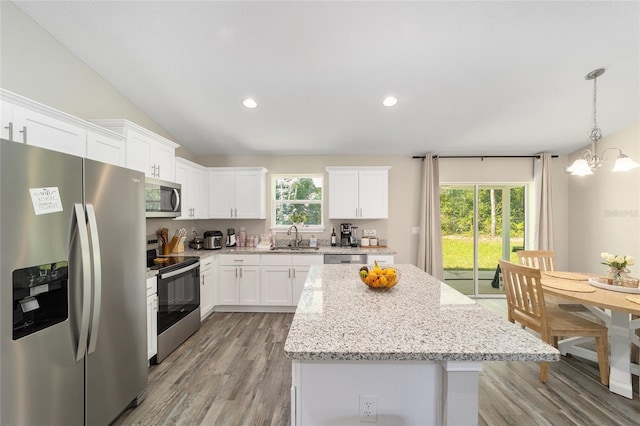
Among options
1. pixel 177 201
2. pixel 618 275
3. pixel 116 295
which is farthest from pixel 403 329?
pixel 177 201

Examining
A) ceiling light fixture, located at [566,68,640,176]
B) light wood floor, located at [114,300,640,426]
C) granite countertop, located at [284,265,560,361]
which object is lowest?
light wood floor, located at [114,300,640,426]

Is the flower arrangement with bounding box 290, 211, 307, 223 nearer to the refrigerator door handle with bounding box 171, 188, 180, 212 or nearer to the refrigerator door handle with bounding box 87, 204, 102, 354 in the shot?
the refrigerator door handle with bounding box 171, 188, 180, 212

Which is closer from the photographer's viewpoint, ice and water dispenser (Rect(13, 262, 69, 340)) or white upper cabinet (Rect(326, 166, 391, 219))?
ice and water dispenser (Rect(13, 262, 69, 340))

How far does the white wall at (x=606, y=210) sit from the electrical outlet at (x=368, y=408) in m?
4.54

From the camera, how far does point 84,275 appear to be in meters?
1.39

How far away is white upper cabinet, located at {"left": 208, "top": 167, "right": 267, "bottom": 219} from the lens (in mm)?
4055

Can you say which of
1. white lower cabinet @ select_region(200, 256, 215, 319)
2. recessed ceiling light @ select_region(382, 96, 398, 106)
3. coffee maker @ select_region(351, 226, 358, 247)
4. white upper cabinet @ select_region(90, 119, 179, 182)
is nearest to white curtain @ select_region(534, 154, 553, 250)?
coffee maker @ select_region(351, 226, 358, 247)

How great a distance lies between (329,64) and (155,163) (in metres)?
2.12

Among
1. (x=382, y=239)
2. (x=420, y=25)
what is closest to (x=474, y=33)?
(x=420, y=25)

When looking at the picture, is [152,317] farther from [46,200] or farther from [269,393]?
[46,200]

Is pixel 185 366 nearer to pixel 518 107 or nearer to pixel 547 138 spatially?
pixel 518 107

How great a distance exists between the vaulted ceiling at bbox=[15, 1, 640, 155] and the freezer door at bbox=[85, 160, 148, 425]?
4.15 feet

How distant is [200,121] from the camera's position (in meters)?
3.33

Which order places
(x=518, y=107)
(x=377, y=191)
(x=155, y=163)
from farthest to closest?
1. (x=377, y=191)
2. (x=518, y=107)
3. (x=155, y=163)
